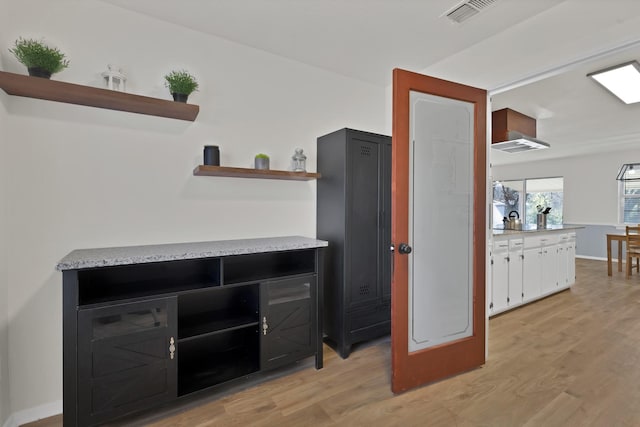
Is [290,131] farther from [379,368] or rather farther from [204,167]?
[379,368]

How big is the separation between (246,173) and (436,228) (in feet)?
4.87

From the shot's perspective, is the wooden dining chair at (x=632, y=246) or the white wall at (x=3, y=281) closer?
the white wall at (x=3, y=281)

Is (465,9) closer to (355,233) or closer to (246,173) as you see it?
(355,233)

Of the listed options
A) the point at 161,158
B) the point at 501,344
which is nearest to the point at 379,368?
the point at 501,344

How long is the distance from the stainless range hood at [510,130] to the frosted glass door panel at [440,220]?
2.22 metres

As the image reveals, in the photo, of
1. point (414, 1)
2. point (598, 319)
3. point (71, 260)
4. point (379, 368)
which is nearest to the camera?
point (71, 260)

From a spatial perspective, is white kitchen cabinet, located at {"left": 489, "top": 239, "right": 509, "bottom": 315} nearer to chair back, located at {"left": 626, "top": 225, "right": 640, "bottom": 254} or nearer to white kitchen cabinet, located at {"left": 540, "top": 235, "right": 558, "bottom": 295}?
white kitchen cabinet, located at {"left": 540, "top": 235, "right": 558, "bottom": 295}

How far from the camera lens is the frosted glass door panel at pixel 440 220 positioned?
210 cm

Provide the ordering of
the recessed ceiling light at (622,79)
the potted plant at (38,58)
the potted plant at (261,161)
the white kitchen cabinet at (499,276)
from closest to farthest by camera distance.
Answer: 1. the potted plant at (38,58)
2. the potted plant at (261,161)
3. the recessed ceiling light at (622,79)
4. the white kitchen cabinet at (499,276)

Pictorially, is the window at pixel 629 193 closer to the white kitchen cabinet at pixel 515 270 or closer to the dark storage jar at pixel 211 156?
the white kitchen cabinet at pixel 515 270

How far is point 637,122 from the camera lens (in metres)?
4.62

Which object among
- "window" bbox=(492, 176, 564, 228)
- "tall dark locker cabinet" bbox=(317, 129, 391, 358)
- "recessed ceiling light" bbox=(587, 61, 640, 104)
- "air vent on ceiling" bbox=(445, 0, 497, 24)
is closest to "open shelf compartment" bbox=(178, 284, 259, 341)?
"tall dark locker cabinet" bbox=(317, 129, 391, 358)

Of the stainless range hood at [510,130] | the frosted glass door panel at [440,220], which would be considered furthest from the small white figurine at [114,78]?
the stainless range hood at [510,130]

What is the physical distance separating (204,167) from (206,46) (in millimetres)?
1001
